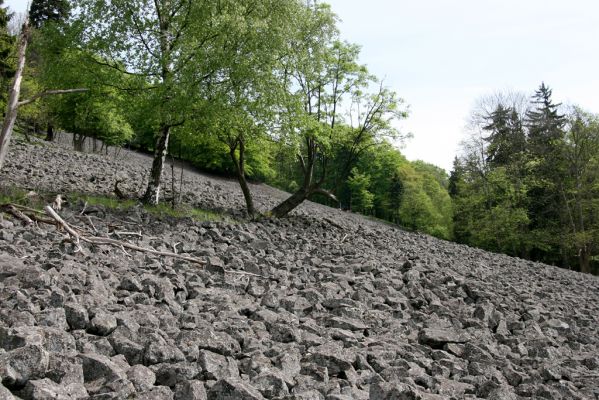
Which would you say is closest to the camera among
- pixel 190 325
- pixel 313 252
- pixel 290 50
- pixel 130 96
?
pixel 190 325

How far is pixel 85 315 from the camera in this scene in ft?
14.0

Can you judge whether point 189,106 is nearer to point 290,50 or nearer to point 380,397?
point 290,50

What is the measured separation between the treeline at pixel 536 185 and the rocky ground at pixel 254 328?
2996 centimetres

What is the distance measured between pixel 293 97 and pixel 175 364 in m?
13.9

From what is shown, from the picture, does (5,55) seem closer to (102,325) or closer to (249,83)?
(249,83)

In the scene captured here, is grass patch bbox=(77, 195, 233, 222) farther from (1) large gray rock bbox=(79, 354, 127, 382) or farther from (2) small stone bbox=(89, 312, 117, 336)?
(1) large gray rock bbox=(79, 354, 127, 382)

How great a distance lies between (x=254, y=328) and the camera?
5.21 m

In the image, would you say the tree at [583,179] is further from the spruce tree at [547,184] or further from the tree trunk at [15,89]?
the tree trunk at [15,89]

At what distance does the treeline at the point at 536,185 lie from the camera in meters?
36.1

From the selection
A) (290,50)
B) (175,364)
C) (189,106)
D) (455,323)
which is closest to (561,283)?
(455,323)

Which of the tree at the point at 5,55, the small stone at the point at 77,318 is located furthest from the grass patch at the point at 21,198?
the tree at the point at 5,55

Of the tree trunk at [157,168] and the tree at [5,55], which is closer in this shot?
the tree trunk at [157,168]

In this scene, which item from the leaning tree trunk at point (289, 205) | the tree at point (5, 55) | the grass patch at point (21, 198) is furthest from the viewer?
the tree at point (5, 55)

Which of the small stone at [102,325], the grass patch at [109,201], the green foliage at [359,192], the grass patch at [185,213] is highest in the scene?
the green foliage at [359,192]
